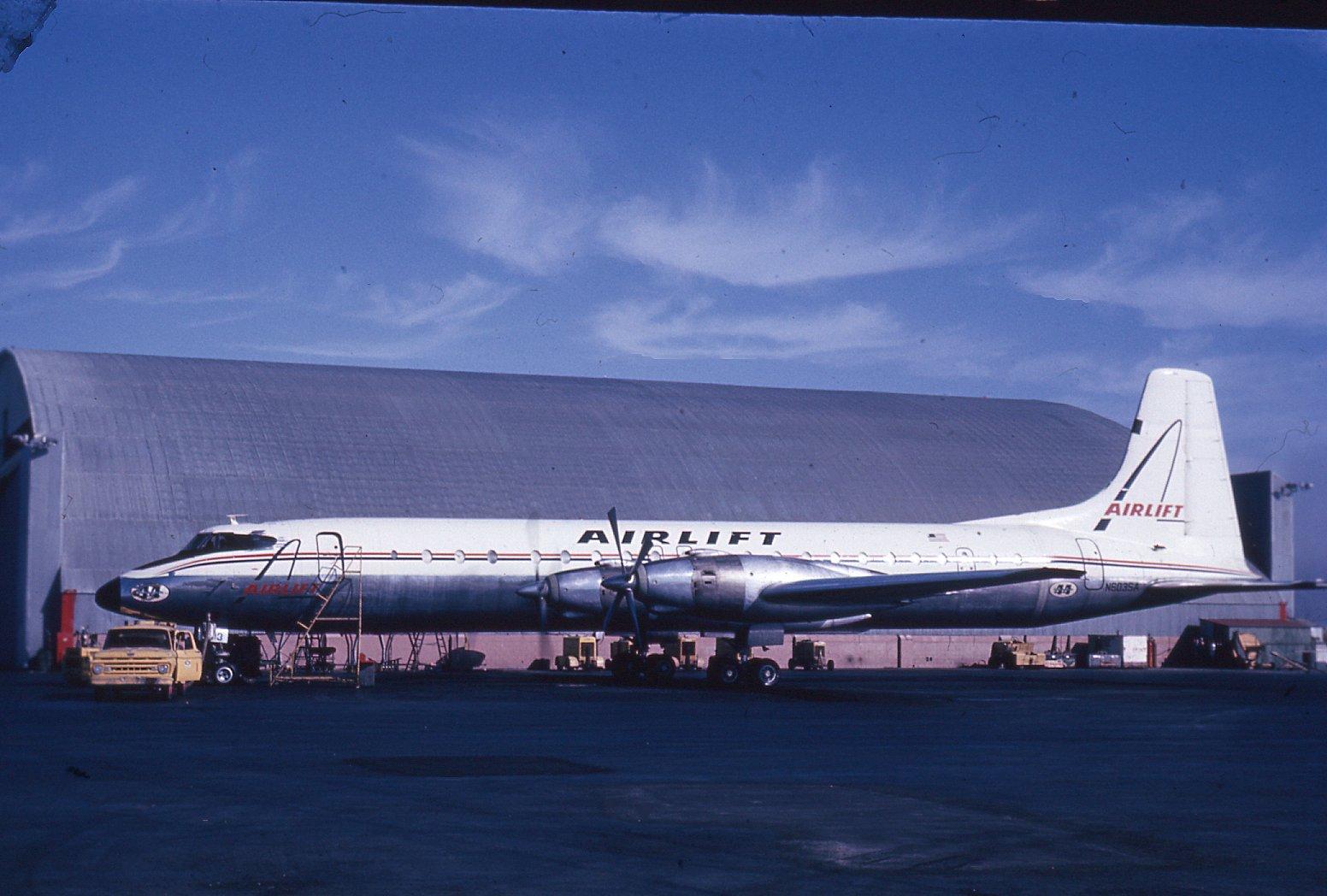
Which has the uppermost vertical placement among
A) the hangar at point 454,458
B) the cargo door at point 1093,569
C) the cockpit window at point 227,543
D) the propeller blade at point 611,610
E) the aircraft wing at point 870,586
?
the hangar at point 454,458

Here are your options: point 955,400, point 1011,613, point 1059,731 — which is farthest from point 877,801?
point 955,400

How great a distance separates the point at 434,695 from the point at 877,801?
Answer: 1922 cm

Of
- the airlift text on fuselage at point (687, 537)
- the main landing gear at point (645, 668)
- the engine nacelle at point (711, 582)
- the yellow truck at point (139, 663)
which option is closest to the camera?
the yellow truck at point (139, 663)

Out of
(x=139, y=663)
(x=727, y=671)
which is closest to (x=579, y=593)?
(x=727, y=671)

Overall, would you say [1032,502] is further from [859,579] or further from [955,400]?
[859,579]

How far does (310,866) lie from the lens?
10.2 meters

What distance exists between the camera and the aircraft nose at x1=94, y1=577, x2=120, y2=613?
119 ft

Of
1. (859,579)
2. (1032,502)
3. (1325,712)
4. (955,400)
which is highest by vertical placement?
(955,400)

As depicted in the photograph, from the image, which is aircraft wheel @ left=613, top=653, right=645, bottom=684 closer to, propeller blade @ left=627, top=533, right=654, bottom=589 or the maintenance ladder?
propeller blade @ left=627, top=533, right=654, bottom=589

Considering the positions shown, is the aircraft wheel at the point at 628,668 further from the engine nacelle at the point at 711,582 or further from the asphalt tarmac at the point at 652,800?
the asphalt tarmac at the point at 652,800

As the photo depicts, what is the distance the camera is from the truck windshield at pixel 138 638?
3002 cm

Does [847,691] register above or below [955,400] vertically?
below

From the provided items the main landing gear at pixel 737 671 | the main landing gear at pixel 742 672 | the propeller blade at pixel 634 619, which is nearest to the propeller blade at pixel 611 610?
the propeller blade at pixel 634 619

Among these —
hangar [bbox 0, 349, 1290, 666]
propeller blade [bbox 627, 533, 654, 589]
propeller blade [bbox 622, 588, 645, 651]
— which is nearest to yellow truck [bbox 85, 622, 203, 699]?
propeller blade [bbox 627, 533, 654, 589]
